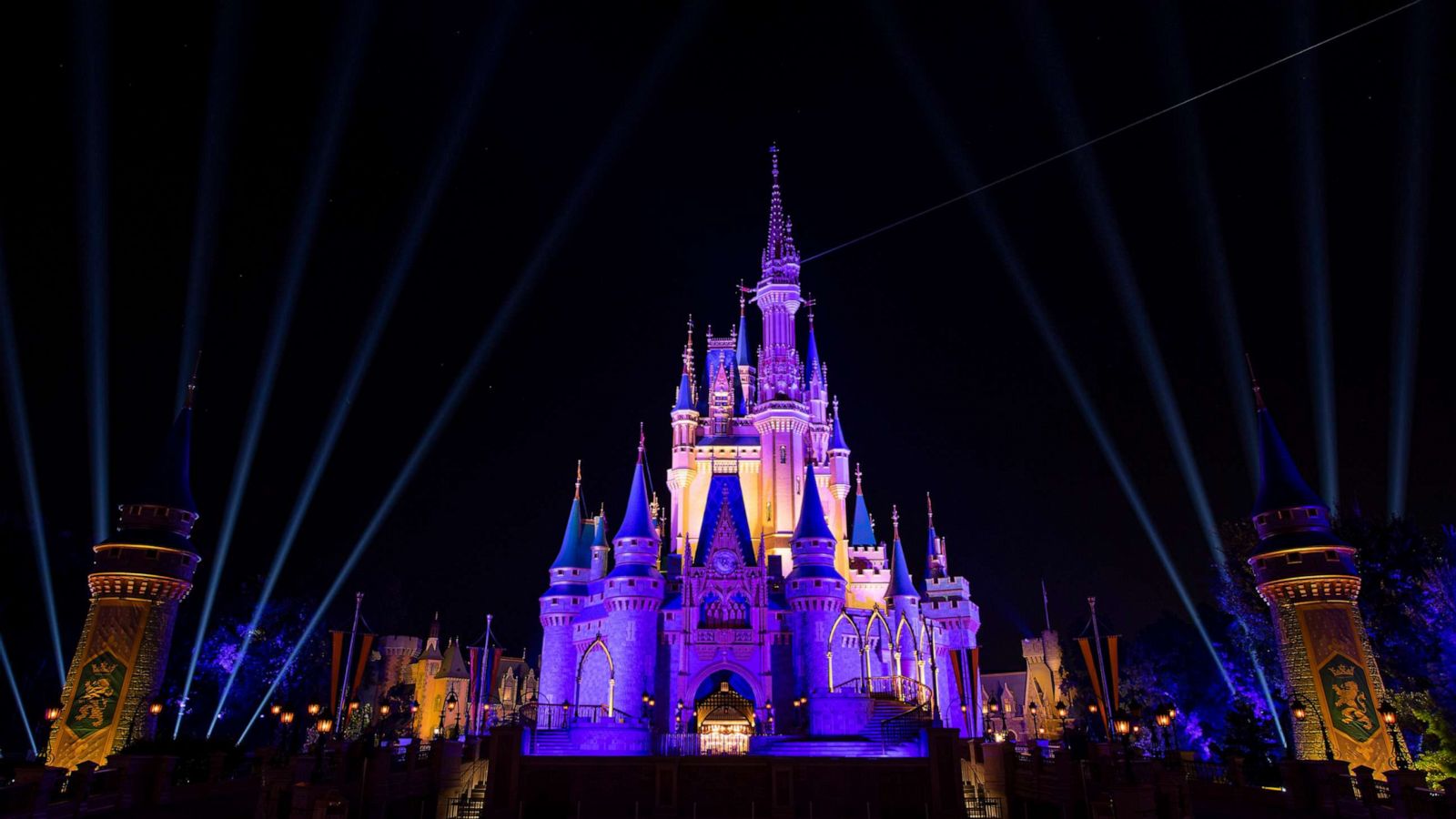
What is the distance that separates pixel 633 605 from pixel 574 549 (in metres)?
10.3

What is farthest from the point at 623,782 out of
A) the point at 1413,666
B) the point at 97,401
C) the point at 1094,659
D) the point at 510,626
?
the point at 510,626

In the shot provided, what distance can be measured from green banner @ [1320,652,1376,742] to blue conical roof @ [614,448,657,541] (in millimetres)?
32079

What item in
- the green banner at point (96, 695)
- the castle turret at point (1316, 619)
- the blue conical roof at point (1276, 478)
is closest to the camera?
the green banner at point (96, 695)

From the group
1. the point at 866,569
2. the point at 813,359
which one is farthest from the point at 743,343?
the point at 866,569

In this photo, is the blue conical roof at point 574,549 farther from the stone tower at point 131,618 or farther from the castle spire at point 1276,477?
the castle spire at point 1276,477

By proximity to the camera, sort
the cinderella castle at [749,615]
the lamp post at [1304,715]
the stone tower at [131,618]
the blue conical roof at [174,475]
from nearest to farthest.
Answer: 1. the lamp post at [1304,715]
2. the stone tower at [131,618]
3. the blue conical roof at [174,475]
4. the cinderella castle at [749,615]

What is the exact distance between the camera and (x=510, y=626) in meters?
84.2

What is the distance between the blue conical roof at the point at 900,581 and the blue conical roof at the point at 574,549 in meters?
20.2

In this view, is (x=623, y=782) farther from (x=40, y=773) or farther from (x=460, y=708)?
(x=460, y=708)

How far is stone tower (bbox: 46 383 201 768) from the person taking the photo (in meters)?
31.2

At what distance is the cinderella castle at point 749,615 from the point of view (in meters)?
44.6

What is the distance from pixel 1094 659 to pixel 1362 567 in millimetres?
14118

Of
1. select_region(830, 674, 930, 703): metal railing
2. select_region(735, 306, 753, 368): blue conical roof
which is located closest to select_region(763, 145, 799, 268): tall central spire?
select_region(735, 306, 753, 368): blue conical roof

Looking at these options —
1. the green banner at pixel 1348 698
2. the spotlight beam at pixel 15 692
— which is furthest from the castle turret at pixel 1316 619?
the spotlight beam at pixel 15 692
